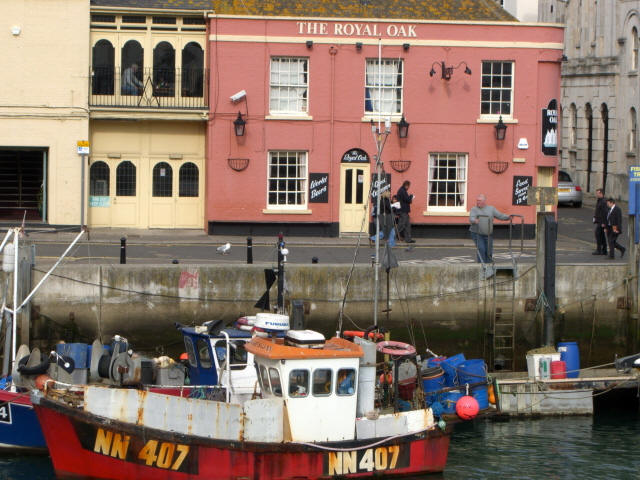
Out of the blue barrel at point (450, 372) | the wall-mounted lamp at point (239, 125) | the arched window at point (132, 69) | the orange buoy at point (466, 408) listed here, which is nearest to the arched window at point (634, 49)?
the wall-mounted lamp at point (239, 125)

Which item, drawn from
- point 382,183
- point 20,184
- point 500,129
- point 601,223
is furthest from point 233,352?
point 20,184

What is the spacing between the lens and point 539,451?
73.5 ft

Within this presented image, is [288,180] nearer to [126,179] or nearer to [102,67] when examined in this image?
[126,179]

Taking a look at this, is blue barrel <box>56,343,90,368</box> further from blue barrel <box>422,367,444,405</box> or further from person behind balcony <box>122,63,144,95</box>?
person behind balcony <box>122,63,144,95</box>

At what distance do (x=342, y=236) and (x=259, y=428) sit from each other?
1702cm

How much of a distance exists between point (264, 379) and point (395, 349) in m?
2.77

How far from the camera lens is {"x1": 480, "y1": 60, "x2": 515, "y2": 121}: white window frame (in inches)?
1439

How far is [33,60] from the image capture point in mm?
35375

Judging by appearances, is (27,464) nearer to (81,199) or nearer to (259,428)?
(259,428)

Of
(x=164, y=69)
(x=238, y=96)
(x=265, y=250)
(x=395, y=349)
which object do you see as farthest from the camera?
(x=164, y=69)

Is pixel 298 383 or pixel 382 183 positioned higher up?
pixel 382 183

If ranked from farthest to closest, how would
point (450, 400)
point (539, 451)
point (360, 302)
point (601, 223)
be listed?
point (601, 223), point (360, 302), point (450, 400), point (539, 451)

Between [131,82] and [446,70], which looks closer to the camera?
[131,82]

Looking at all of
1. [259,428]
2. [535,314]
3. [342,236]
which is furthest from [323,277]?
[342,236]
